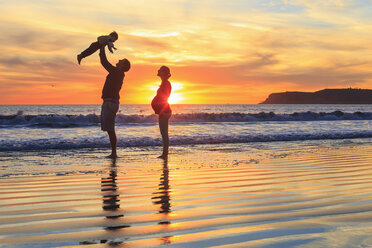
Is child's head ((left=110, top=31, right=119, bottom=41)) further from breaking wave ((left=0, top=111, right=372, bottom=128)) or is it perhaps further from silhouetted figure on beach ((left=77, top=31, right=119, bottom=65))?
breaking wave ((left=0, top=111, right=372, bottom=128))

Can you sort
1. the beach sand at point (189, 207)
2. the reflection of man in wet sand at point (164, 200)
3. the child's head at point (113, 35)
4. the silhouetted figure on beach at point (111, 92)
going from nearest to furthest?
the beach sand at point (189, 207)
the reflection of man in wet sand at point (164, 200)
the child's head at point (113, 35)
the silhouetted figure on beach at point (111, 92)

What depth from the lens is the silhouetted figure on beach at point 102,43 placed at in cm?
854

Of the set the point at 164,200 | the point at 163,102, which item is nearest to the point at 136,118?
the point at 163,102

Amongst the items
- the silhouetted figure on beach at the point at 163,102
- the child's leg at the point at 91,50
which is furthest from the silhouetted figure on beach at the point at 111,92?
the silhouetted figure on beach at the point at 163,102

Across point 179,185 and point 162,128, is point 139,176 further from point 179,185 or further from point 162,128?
point 162,128

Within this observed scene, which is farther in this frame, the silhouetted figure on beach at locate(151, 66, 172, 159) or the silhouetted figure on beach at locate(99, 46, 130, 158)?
the silhouetted figure on beach at locate(151, 66, 172, 159)

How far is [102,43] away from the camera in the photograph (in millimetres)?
8656

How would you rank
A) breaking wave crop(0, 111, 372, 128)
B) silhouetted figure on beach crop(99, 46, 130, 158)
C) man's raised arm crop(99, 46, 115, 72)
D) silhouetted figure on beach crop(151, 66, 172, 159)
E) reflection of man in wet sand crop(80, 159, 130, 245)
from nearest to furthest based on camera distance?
reflection of man in wet sand crop(80, 159, 130, 245)
man's raised arm crop(99, 46, 115, 72)
silhouetted figure on beach crop(99, 46, 130, 158)
silhouetted figure on beach crop(151, 66, 172, 159)
breaking wave crop(0, 111, 372, 128)

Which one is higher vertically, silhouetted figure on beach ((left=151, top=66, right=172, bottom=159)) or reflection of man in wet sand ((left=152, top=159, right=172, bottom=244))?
silhouetted figure on beach ((left=151, top=66, right=172, bottom=159))

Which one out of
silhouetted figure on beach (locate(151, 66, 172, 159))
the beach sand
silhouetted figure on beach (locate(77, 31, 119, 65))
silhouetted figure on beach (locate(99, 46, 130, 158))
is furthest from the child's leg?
the beach sand

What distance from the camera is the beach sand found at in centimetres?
261

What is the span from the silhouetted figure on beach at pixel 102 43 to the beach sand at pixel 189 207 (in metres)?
3.04

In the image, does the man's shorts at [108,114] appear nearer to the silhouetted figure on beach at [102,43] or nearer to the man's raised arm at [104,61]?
the man's raised arm at [104,61]

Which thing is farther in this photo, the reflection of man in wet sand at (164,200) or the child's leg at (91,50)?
the child's leg at (91,50)
